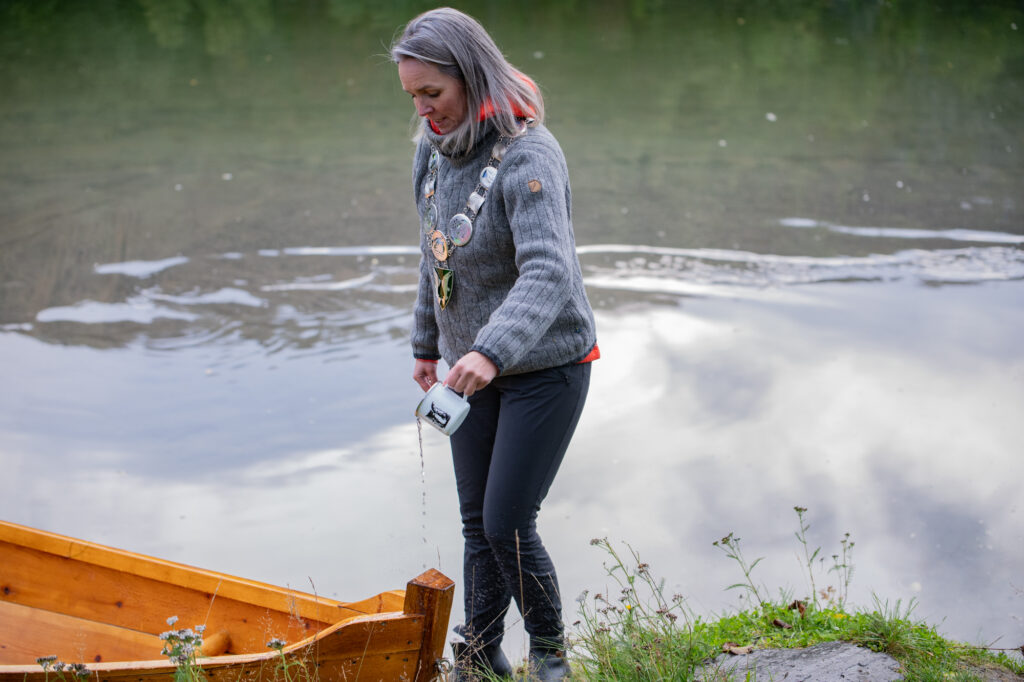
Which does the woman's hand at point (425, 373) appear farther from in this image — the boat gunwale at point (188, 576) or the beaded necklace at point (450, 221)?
the boat gunwale at point (188, 576)

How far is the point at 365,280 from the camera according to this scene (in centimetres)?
599

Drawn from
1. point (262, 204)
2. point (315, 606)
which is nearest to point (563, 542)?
point (315, 606)

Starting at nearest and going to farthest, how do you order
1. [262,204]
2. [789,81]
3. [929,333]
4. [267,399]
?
[267,399]
[929,333]
[262,204]
[789,81]

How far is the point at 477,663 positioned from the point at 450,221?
3.48 feet

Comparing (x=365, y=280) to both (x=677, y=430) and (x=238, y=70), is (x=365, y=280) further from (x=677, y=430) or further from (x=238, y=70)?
(x=238, y=70)

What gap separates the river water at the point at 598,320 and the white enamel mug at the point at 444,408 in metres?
1.28

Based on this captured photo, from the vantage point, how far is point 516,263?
206 cm

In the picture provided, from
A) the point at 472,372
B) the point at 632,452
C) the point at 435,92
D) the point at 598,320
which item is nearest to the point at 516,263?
the point at 472,372

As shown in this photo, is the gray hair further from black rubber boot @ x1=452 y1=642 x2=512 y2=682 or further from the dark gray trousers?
black rubber boot @ x1=452 y1=642 x2=512 y2=682

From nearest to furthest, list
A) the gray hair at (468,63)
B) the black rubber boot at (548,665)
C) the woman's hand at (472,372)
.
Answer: the woman's hand at (472,372)
the gray hair at (468,63)
the black rubber boot at (548,665)

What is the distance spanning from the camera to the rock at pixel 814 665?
2332 millimetres

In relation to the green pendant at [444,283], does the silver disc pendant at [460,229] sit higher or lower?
higher

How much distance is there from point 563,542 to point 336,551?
0.77 m

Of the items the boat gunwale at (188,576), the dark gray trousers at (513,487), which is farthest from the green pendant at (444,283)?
the boat gunwale at (188,576)
